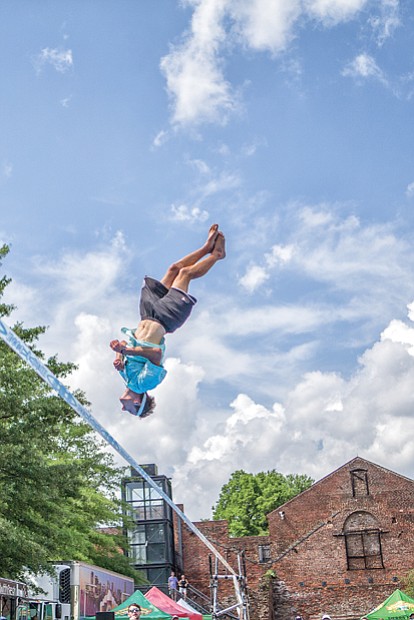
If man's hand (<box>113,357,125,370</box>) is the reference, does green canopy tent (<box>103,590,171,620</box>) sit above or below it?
below

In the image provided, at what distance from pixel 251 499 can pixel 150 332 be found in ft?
145

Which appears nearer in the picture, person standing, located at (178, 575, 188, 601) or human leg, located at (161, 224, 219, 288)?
human leg, located at (161, 224, 219, 288)

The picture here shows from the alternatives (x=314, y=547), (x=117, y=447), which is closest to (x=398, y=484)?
(x=314, y=547)

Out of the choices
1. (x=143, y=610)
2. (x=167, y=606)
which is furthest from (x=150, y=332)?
(x=167, y=606)

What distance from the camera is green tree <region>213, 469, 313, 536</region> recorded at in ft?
155

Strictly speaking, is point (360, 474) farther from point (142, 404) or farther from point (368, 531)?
point (142, 404)

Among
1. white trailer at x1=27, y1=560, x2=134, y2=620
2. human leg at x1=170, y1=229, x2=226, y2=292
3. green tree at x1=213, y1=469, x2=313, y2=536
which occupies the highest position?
green tree at x1=213, y1=469, x2=313, y2=536

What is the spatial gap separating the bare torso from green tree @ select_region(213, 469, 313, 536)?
142ft

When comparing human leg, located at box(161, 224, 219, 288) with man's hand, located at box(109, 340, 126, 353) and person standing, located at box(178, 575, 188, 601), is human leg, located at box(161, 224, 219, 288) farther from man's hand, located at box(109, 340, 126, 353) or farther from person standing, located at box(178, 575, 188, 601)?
person standing, located at box(178, 575, 188, 601)

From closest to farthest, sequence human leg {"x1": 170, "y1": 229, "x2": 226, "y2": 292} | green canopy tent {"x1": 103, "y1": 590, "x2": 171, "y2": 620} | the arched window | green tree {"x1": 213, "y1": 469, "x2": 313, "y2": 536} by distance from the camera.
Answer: human leg {"x1": 170, "y1": 229, "x2": 226, "y2": 292}, green canopy tent {"x1": 103, "y1": 590, "x2": 171, "y2": 620}, the arched window, green tree {"x1": 213, "y1": 469, "x2": 313, "y2": 536}

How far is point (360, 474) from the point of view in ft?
113

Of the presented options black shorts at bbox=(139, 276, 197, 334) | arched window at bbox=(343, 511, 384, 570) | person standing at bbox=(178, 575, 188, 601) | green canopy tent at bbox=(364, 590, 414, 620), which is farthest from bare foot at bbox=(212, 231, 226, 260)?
arched window at bbox=(343, 511, 384, 570)

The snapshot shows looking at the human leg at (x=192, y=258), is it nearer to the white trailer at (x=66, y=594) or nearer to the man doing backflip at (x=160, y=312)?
the man doing backflip at (x=160, y=312)

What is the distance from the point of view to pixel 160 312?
562 centimetres
